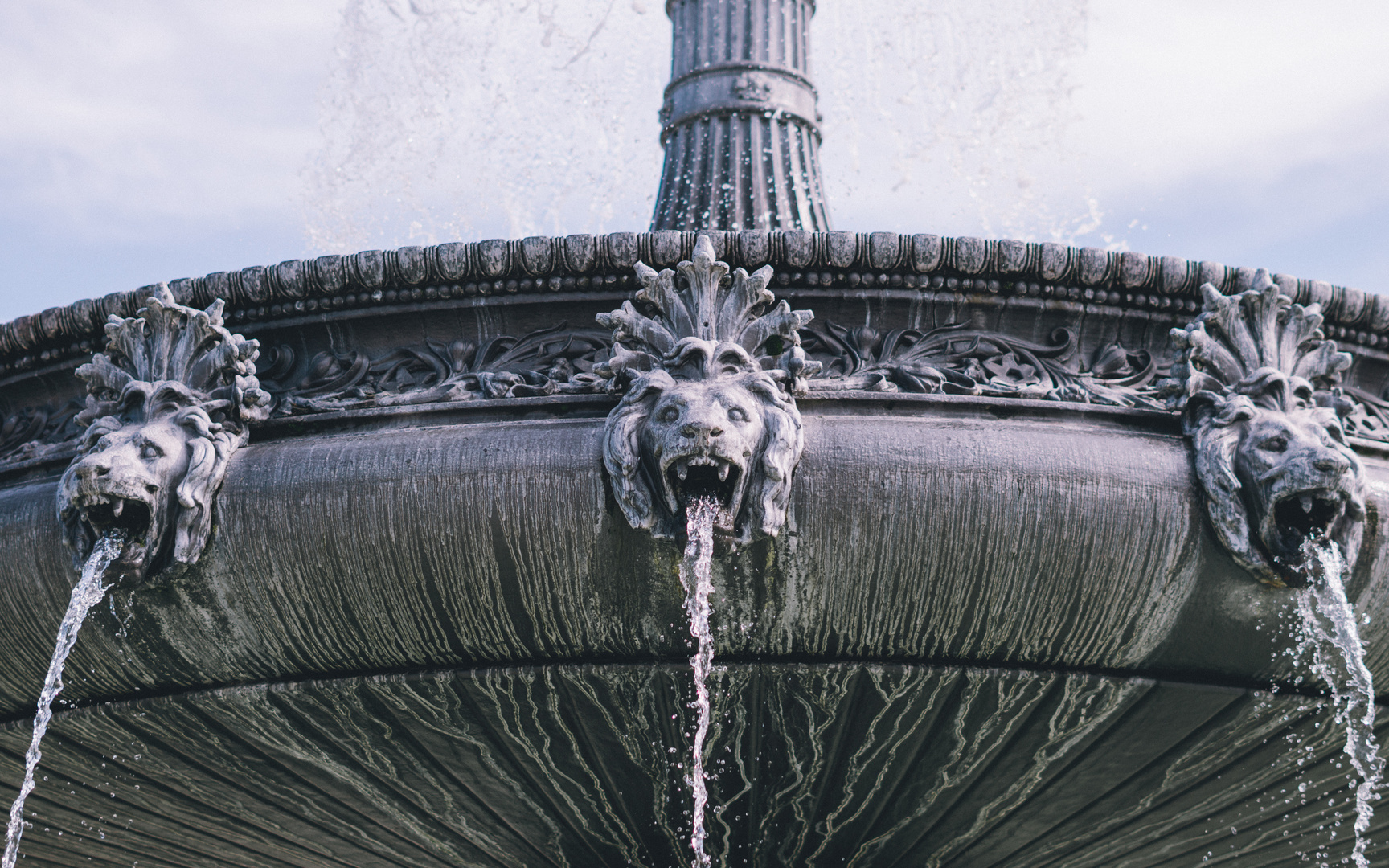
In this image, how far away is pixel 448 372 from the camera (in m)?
4.66

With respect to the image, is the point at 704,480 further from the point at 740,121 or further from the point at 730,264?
the point at 740,121

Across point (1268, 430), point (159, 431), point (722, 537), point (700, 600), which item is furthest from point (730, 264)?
point (159, 431)

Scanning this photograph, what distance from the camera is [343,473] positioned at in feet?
13.8

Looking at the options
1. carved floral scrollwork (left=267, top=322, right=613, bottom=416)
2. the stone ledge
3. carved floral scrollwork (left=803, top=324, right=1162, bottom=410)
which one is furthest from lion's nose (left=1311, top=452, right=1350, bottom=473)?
carved floral scrollwork (left=267, top=322, right=613, bottom=416)

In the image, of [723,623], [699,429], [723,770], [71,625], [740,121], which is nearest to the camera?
[699,429]

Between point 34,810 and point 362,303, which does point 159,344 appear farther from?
point 34,810

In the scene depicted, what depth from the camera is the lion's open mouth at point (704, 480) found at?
12.6 feet

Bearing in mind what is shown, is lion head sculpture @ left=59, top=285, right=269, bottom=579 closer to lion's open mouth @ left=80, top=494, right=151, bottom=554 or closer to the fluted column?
lion's open mouth @ left=80, top=494, right=151, bottom=554

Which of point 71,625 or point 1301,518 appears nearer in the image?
point 1301,518

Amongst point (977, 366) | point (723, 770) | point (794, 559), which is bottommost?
point (723, 770)

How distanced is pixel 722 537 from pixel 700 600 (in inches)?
8.4

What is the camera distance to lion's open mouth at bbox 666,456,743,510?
3836 mm

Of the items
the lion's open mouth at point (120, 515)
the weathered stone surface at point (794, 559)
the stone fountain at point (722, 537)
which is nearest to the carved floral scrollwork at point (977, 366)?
the stone fountain at point (722, 537)

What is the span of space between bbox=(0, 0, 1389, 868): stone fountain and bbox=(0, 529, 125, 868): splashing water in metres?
0.07
